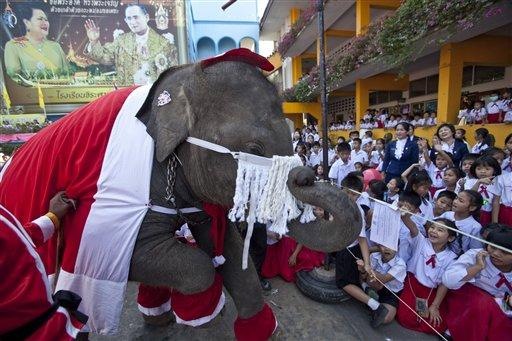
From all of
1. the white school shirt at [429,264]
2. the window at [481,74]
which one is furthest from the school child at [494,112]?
the white school shirt at [429,264]

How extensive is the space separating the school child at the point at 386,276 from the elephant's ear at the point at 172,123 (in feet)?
6.60

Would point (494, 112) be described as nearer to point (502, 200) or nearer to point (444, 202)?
point (502, 200)

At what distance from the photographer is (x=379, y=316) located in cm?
260

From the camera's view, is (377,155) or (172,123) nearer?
(172,123)

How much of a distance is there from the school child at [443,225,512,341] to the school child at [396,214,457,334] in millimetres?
107

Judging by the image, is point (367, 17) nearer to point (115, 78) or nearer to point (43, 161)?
point (43, 161)

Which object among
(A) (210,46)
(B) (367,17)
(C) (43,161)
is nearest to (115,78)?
(A) (210,46)

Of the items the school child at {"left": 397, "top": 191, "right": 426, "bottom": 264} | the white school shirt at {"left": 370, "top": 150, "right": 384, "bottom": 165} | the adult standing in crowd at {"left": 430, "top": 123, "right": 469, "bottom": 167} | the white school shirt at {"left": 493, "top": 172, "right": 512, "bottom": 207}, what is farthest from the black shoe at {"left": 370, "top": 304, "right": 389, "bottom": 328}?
the white school shirt at {"left": 370, "top": 150, "right": 384, "bottom": 165}

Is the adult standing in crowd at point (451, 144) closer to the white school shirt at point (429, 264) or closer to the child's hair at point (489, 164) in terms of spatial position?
the child's hair at point (489, 164)

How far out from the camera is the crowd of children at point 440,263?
7.75 feet

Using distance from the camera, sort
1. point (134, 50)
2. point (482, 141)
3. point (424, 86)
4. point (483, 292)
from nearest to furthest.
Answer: point (483, 292) → point (482, 141) → point (424, 86) → point (134, 50)

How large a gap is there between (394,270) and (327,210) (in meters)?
1.91

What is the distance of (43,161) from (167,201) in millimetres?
733

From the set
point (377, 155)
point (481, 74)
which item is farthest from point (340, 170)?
point (481, 74)
